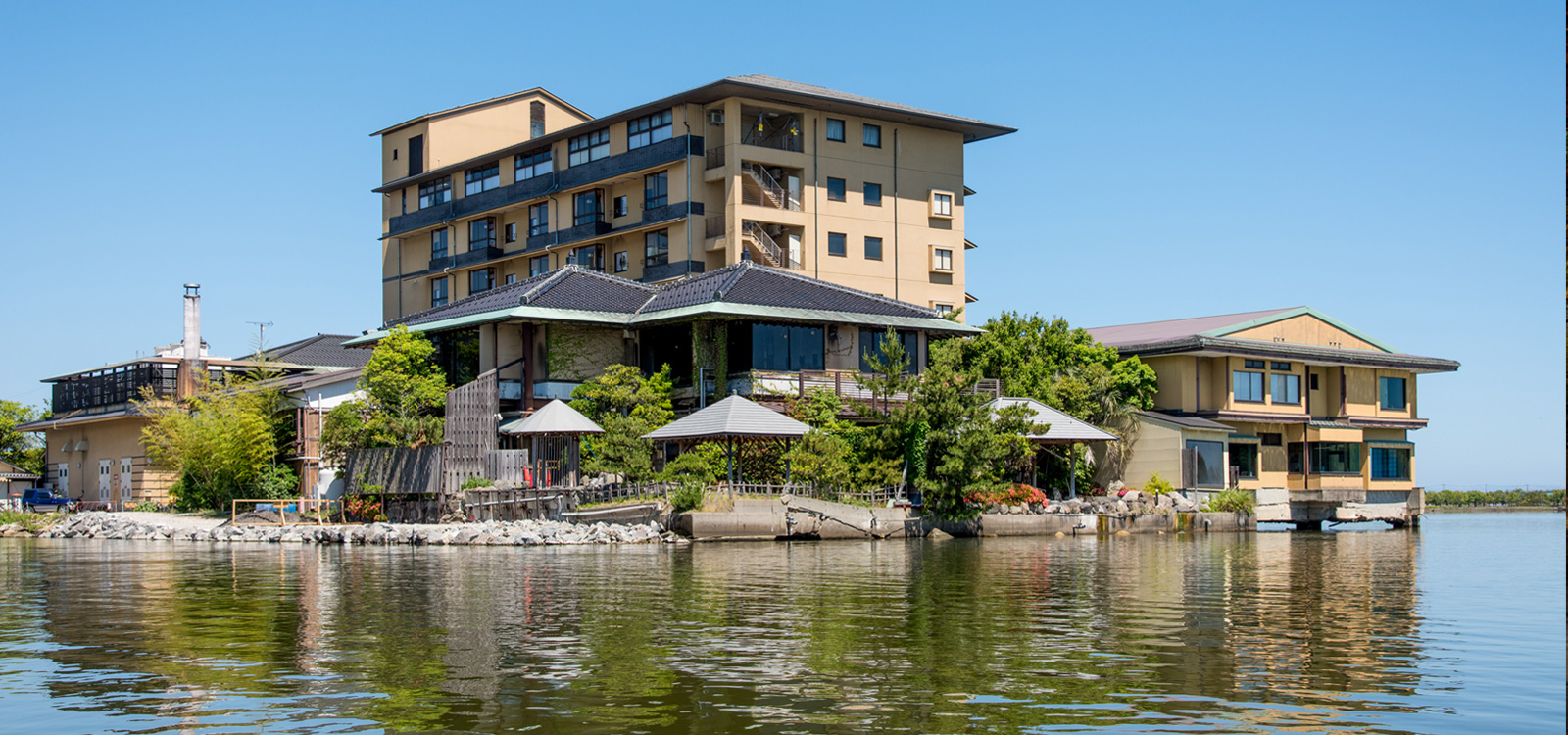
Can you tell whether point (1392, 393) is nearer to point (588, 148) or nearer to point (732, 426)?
point (732, 426)

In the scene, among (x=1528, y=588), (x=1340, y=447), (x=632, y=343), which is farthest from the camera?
(x=1340, y=447)

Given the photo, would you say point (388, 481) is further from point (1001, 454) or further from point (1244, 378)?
point (1244, 378)

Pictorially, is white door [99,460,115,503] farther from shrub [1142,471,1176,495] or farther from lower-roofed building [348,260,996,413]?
shrub [1142,471,1176,495]

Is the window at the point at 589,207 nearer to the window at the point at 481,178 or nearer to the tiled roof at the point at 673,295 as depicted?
the window at the point at 481,178

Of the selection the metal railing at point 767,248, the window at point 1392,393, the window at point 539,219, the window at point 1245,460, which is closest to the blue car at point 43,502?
the window at point 539,219

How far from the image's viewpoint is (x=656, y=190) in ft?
200

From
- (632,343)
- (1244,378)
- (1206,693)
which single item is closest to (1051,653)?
(1206,693)

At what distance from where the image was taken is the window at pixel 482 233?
69.4m

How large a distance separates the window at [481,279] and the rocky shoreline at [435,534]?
95.7 ft

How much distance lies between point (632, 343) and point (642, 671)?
35.1m

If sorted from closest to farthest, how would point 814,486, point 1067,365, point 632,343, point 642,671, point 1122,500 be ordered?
point 642,671 → point 814,486 → point 1122,500 → point 632,343 → point 1067,365

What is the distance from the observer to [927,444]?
1566 inches

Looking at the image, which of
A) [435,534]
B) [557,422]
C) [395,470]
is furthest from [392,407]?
[435,534]

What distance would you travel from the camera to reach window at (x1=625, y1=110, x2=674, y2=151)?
59.9 meters
